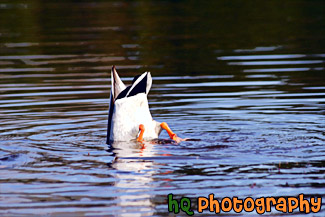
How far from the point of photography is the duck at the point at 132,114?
10117 mm

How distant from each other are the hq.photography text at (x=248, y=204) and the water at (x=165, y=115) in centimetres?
12

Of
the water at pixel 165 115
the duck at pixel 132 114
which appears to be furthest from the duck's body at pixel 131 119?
the water at pixel 165 115

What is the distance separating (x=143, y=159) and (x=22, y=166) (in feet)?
4.90

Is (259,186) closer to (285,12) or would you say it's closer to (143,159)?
(143,159)

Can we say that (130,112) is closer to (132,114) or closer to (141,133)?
(132,114)

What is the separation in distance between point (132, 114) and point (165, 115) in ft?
6.44

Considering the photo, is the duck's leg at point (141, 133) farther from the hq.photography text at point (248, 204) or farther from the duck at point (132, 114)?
the hq.photography text at point (248, 204)

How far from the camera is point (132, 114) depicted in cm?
1022

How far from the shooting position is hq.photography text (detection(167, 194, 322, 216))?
7113mm

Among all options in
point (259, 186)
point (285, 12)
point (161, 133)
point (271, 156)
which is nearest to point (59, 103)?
point (161, 133)

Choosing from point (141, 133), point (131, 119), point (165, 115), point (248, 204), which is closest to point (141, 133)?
point (141, 133)

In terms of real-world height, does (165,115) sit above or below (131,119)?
above

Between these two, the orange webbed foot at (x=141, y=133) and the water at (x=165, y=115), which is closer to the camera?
the water at (x=165, y=115)

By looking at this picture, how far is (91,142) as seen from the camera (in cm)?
1034
